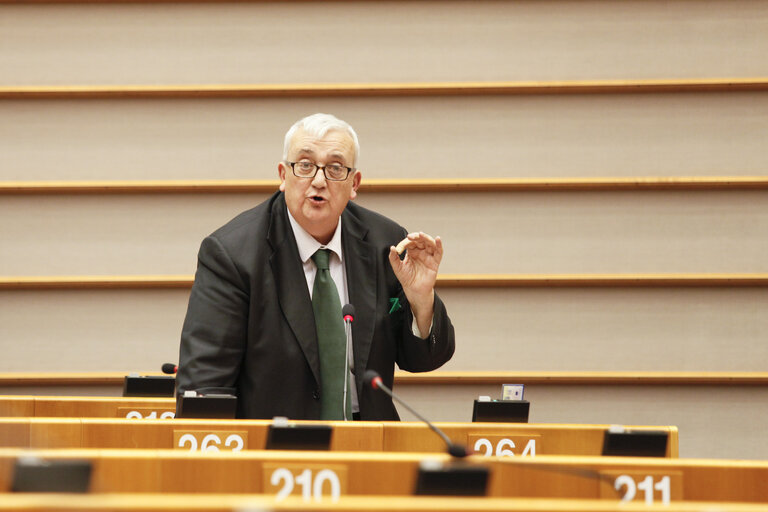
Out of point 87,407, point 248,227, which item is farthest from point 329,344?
point 87,407

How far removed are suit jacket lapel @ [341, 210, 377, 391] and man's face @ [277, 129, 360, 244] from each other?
8 cm

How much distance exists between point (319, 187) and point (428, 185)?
1521 millimetres

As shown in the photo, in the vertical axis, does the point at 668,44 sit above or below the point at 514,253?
above

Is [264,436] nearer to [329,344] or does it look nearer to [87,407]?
[329,344]

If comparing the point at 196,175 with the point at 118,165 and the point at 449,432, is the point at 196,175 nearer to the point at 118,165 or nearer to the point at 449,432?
the point at 118,165

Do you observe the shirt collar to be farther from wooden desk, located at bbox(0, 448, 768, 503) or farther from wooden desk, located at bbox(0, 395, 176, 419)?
wooden desk, located at bbox(0, 448, 768, 503)

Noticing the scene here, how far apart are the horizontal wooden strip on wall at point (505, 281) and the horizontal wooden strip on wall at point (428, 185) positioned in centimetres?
40

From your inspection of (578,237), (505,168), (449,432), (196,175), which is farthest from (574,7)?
(449,432)

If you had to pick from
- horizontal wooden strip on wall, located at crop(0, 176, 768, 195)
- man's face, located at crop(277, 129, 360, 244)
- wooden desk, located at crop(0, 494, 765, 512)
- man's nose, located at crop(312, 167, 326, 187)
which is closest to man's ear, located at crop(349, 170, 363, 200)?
man's face, located at crop(277, 129, 360, 244)

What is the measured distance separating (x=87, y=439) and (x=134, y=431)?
11 cm

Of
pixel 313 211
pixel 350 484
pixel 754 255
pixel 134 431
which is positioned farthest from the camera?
pixel 754 255

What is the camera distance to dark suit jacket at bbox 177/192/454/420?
2527mm

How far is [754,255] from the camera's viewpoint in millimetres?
4035

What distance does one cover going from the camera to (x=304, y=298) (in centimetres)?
259
